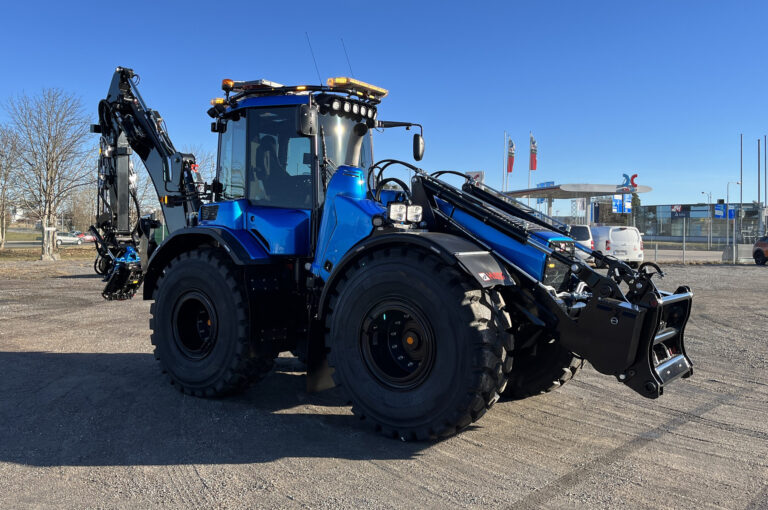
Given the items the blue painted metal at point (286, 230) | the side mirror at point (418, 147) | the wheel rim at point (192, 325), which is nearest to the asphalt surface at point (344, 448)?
the wheel rim at point (192, 325)

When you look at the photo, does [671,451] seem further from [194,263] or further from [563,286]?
[194,263]

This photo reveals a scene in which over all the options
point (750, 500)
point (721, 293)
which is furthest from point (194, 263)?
point (721, 293)

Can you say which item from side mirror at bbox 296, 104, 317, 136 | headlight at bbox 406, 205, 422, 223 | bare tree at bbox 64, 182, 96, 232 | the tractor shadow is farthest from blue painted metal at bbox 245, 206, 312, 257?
bare tree at bbox 64, 182, 96, 232

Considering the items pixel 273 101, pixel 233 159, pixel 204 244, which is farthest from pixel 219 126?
pixel 204 244

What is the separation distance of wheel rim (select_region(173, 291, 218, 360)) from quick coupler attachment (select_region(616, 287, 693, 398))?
12.1 feet

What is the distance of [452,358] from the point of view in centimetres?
386

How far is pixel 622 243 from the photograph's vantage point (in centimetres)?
2216

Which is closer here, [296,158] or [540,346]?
[540,346]

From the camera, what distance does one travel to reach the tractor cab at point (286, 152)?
5266mm

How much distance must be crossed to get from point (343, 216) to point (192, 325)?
7.00ft

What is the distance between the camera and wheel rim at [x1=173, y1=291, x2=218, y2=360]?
18.2 ft

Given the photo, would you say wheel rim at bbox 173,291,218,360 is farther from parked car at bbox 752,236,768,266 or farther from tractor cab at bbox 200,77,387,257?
parked car at bbox 752,236,768,266

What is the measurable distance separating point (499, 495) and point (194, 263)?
3.54 meters

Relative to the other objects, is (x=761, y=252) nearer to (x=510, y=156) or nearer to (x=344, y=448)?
(x=510, y=156)
